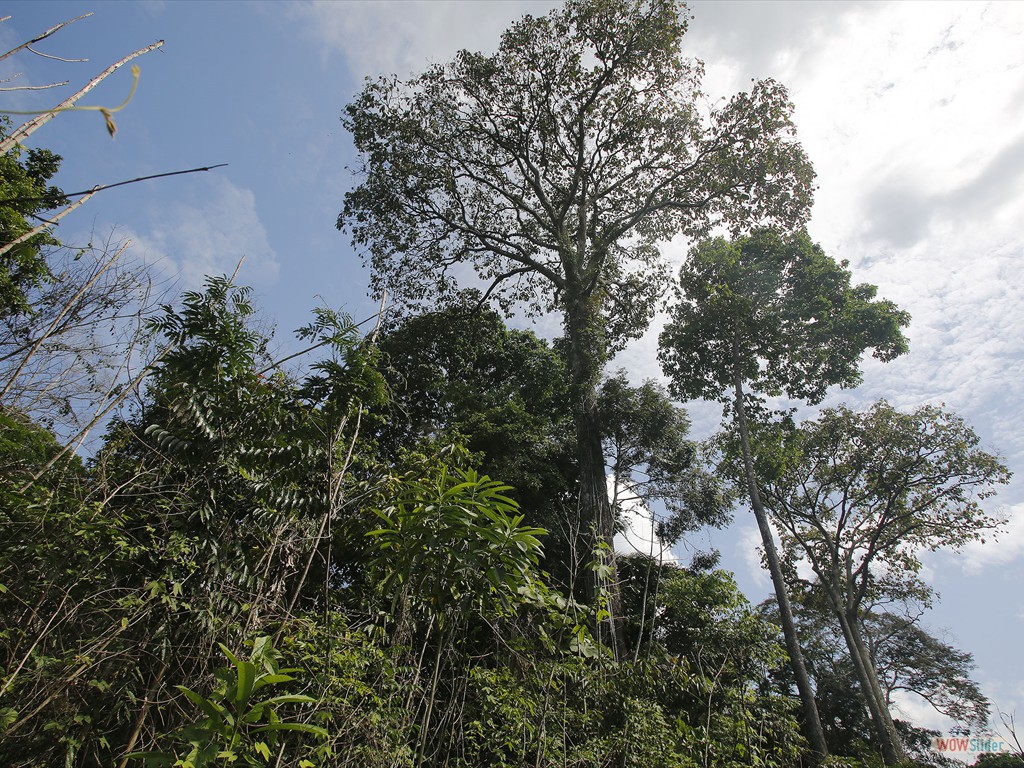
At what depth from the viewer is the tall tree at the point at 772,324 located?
459 inches

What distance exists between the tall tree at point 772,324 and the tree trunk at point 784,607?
0.21 feet

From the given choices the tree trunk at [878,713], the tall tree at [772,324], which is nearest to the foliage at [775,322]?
the tall tree at [772,324]

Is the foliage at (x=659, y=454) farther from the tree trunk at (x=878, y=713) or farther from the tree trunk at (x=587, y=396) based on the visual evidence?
the tree trunk at (x=878, y=713)

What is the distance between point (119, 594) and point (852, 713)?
60.7 feet

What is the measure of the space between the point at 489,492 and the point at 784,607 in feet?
30.6

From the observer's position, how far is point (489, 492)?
2279 mm

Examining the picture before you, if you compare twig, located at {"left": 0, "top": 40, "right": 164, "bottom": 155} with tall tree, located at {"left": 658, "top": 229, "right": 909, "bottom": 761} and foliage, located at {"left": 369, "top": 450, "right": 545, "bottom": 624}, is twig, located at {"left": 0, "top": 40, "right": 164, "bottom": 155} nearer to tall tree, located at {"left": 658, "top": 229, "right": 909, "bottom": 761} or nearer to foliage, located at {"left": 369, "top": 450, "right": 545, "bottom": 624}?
foliage, located at {"left": 369, "top": 450, "right": 545, "bottom": 624}

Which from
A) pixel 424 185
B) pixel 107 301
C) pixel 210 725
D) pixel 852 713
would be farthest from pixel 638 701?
pixel 852 713

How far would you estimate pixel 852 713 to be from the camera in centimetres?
1520

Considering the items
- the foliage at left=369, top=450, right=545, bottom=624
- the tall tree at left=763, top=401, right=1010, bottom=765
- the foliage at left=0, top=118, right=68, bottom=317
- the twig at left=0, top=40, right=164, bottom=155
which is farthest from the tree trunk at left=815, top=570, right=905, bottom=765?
the foliage at left=0, top=118, right=68, bottom=317

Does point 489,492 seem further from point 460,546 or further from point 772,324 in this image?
point 772,324

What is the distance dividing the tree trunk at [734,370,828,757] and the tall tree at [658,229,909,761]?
6cm

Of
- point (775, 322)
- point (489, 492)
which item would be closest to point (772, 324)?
point (775, 322)

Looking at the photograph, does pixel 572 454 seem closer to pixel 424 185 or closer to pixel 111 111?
pixel 424 185
